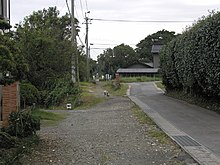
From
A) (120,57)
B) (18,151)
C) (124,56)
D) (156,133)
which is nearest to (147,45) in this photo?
(124,56)

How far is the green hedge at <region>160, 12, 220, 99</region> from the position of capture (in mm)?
16223

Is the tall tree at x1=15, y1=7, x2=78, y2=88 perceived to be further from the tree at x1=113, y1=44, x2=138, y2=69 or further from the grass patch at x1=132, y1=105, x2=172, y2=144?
the tree at x1=113, y1=44, x2=138, y2=69

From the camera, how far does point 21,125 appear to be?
10.9 m

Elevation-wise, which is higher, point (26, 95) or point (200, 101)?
point (26, 95)

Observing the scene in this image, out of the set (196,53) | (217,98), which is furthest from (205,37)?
(217,98)

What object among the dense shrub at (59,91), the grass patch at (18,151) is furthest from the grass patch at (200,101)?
the grass patch at (18,151)

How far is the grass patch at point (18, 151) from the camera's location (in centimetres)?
777

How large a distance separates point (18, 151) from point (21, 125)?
2147 millimetres

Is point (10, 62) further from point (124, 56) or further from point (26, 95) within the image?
point (124, 56)

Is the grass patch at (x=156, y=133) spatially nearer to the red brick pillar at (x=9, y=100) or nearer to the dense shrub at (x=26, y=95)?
the red brick pillar at (x=9, y=100)

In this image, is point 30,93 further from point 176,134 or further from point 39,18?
point 39,18

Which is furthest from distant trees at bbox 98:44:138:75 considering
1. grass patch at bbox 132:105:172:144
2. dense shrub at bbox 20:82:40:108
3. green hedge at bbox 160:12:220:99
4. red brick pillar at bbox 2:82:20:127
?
red brick pillar at bbox 2:82:20:127

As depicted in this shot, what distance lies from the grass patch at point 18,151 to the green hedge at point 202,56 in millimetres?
8339

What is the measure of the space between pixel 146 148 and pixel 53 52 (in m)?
20.8
